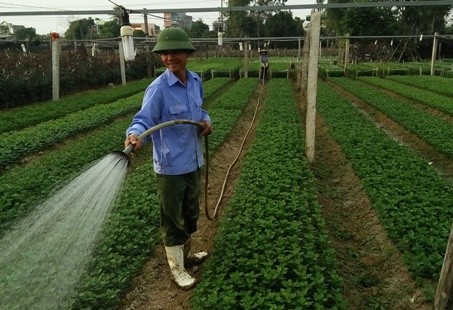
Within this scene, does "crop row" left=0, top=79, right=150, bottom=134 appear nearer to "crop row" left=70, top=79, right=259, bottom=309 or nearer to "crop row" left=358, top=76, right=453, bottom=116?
"crop row" left=70, top=79, right=259, bottom=309

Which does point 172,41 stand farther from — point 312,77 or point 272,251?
point 312,77

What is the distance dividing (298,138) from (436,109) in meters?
7.17

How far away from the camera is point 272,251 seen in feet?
12.9

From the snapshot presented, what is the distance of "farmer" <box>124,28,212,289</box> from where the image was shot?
10.9 ft

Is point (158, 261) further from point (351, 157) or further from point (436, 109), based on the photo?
point (436, 109)

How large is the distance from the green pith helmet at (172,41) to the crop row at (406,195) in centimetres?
307

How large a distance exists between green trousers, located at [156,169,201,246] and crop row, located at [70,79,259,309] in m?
0.58

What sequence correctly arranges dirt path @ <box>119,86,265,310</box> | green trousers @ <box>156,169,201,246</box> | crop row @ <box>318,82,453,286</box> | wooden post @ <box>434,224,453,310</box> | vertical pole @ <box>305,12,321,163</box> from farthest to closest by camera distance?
vertical pole @ <box>305,12,321,163</box> < crop row @ <box>318,82,453,286</box> < dirt path @ <box>119,86,265,310</box> < green trousers @ <box>156,169,201,246</box> < wooden post @ <box>434,224,453,310</box>

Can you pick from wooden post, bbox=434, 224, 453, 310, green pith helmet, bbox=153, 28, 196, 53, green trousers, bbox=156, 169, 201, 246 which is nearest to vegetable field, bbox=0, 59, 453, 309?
green trousers, bbox=156, 169, 201, 246

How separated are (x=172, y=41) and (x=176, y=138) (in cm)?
84

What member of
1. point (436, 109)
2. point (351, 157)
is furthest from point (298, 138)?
point (436, 109)

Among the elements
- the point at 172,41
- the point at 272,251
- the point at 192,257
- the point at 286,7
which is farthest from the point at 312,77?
the point at 172,41

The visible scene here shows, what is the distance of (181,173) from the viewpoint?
3572 millimetres

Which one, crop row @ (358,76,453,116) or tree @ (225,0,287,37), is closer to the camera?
crop row @ (358,76,453,116)
